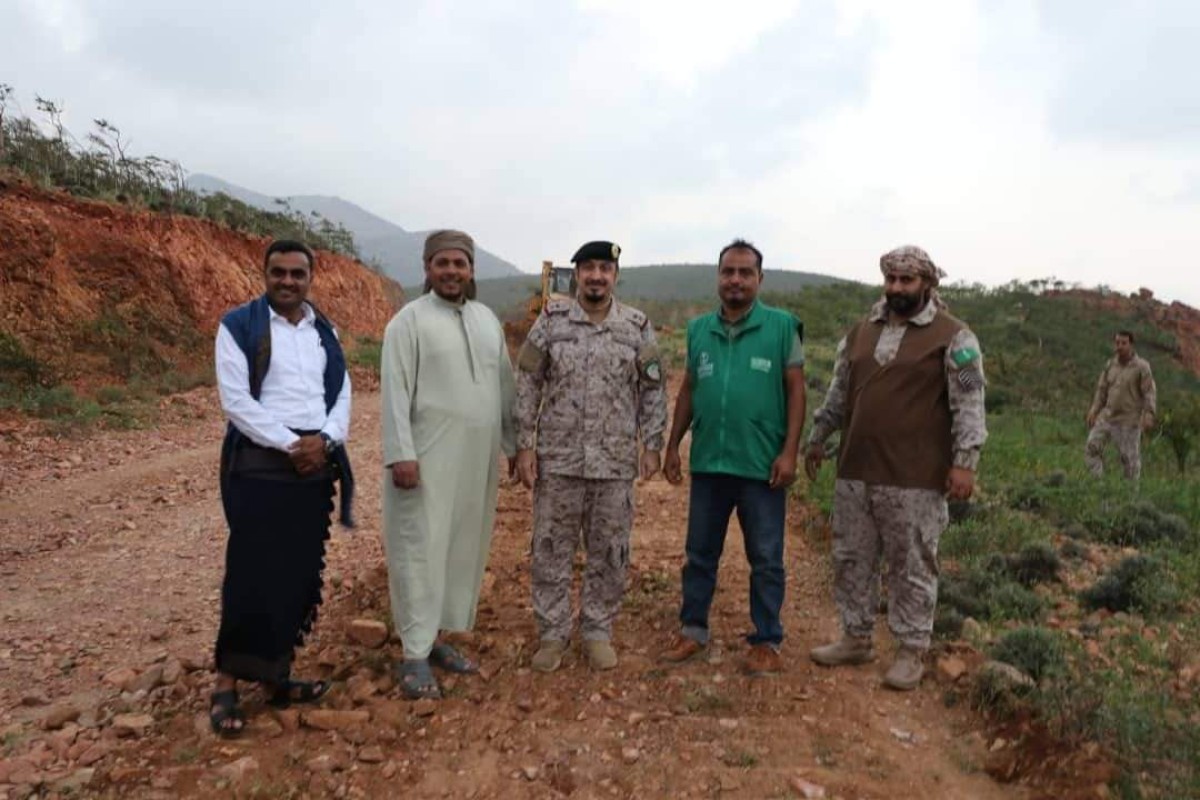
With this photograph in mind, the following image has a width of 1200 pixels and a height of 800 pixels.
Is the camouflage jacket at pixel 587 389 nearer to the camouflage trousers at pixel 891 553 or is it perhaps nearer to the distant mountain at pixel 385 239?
the camouflage trousers at pixel 891 553

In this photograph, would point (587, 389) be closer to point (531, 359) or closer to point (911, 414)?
point (531, 359)

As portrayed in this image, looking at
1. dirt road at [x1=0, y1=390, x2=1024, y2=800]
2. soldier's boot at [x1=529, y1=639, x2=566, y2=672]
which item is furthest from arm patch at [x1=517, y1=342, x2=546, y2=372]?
dirt road at [x1=0, y1=390, x2=1024, y2=800]

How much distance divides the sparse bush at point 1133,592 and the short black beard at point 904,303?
7.29 feet

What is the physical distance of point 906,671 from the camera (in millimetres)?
3500

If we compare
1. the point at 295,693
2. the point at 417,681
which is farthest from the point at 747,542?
the point at 295,693

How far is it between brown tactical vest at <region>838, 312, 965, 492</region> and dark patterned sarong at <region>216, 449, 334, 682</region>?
2.15m

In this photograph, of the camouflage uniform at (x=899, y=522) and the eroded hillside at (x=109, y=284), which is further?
the eroded hillside at (x=109, y=284)

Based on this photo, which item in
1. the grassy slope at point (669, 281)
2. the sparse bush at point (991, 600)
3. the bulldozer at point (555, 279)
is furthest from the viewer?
the grassy slope at point (669, 281)

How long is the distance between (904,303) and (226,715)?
2947mm

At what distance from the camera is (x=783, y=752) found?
2.94 metres

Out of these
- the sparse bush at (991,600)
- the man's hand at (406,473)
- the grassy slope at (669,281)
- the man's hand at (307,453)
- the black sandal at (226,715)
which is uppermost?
the grassy slope at (669,281)

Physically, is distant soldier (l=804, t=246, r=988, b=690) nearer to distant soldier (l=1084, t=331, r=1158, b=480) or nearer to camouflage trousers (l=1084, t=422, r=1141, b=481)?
distant soldier (l=1084, t=331, r=1158, b=480)

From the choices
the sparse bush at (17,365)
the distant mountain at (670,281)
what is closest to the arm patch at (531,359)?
the sparse bush at (17,365)

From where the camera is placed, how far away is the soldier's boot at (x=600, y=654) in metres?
3.59
